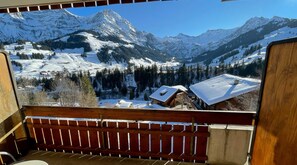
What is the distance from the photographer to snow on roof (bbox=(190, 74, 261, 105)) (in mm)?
16578

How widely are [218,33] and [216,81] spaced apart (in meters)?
75.7

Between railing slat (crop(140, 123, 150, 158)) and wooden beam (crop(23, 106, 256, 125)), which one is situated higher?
wooden beam (crop(23, 106, 256, 125))

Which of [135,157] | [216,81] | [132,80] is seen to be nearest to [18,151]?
[135,157]

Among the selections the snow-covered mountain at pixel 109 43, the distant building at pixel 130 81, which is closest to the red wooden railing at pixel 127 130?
the distant building at pixel 130 81

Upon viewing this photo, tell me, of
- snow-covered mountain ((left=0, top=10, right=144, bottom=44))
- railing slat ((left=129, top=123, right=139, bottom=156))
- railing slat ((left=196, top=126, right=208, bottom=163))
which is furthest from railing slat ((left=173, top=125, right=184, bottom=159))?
snow-covered mountain ((left=0, top=10, right=144, bottom=44))

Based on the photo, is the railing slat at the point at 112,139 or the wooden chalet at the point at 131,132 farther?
the railing slat at the point at 112,139

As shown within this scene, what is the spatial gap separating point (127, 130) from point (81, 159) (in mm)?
897

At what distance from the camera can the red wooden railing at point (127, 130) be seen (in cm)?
250

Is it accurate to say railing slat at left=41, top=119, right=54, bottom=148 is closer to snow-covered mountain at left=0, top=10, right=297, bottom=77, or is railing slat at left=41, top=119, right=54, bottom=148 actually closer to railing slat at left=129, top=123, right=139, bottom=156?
railing slat at left=129, top=123, right=139, bottom=156

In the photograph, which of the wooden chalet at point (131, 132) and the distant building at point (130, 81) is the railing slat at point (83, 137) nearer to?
the wooden chalet at point (131, 132)

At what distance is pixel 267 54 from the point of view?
200cm

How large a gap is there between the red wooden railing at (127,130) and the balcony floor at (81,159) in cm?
7

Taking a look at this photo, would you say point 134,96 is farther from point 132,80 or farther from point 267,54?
point 267,54

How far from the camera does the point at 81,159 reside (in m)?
2.84
